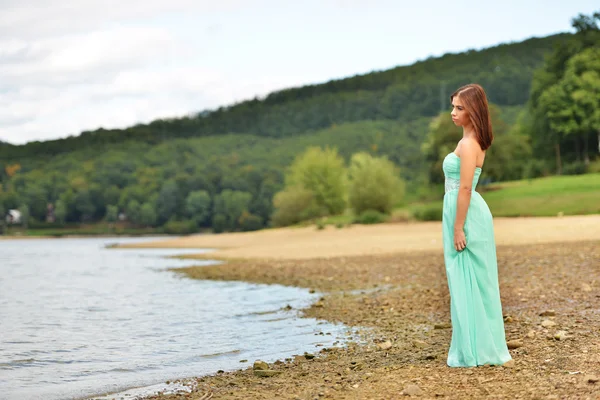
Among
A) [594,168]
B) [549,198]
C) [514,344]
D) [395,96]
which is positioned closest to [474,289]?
[514,344]

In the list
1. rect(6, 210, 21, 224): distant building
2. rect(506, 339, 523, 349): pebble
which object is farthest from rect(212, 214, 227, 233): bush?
rect(506, 339, 523, 349): pebble

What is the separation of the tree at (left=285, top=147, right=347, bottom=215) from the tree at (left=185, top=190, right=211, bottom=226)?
207 feet

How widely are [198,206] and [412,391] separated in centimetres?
13527

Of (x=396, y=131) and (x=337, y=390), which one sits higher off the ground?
(x=396, y=131)

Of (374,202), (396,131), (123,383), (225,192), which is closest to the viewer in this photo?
(123,383)

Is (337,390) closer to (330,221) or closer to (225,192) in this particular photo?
(330,221)

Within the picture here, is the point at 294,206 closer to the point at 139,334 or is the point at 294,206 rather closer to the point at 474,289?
the point at 139,334

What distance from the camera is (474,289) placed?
706cm

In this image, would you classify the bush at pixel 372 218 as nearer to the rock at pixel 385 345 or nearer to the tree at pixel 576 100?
the tree at pixel 576 100

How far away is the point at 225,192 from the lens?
13762 centimetres

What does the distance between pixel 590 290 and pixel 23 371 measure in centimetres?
894

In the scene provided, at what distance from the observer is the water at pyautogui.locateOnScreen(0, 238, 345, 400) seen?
8.71 metres

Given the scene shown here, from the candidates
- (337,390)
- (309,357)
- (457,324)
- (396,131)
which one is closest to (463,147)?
(457,324)

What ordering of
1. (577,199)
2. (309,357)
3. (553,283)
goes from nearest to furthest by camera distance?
1. (309,357)
2. (553,283)
3. (577,199)
